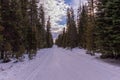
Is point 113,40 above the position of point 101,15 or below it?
below

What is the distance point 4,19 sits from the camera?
29.8 m

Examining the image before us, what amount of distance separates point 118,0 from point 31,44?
20.1 m

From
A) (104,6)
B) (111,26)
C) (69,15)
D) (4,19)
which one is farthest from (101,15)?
(69,15)

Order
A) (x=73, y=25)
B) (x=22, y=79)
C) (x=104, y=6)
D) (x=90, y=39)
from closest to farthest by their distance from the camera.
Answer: (x=22, y=79)
(x=104, y=6)
(x=90, y=39)
(x=73, y=25)

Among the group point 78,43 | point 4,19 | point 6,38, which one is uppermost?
point 4,19

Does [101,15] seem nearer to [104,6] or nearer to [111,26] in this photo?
[104,6]

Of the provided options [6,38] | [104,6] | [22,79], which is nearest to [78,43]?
[6,38]

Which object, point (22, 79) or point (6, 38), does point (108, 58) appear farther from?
point (22, 79)

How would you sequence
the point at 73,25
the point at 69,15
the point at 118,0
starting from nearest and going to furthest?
the point at 118,0 → the point at 73,25 → the point at 69,15

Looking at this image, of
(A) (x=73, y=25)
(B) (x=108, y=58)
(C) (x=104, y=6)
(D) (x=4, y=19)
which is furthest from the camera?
(A) (x=73, y=25)

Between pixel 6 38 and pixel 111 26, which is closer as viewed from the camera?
pixel 111 26

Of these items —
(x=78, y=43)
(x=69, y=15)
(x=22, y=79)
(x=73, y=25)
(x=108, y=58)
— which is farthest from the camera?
(x=69, y=15)

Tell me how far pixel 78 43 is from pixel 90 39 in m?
43.8

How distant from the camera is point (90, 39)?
37344 millimetres
